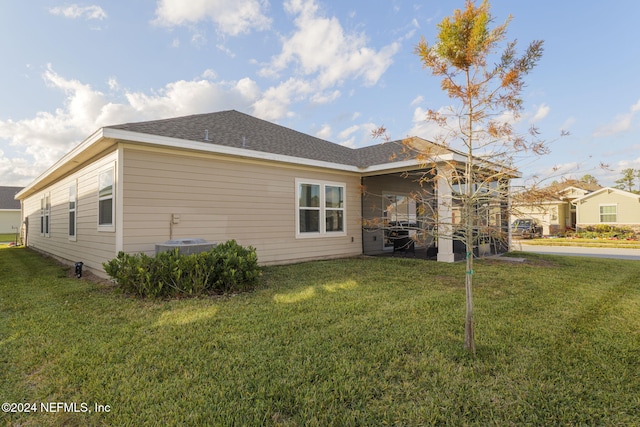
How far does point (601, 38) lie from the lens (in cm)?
868

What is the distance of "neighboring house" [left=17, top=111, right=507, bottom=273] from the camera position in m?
5.94

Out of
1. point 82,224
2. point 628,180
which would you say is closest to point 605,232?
point 628,180

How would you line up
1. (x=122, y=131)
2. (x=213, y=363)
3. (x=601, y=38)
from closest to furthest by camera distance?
(x=213, y=363), (x=122, y=131), (x=601, y=38)

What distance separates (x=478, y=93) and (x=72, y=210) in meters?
10.7

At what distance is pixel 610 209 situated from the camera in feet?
69.6

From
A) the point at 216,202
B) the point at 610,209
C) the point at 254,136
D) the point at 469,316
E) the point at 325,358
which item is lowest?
the point at 325,358

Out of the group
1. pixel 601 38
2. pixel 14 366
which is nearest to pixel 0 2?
pixel 14 366

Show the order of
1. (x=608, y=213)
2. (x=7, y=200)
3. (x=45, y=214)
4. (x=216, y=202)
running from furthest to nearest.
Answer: (x=7, y=200)
(x=608, y=213)
(x=45, y=214)
(x=216, y=202)

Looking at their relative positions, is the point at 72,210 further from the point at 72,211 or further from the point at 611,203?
the point at 611,203

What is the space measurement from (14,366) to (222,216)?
462 cm

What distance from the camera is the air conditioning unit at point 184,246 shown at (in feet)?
18.5

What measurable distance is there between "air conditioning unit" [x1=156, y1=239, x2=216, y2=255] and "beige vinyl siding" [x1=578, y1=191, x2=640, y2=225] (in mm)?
26758

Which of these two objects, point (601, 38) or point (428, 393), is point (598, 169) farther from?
point (601, 38)

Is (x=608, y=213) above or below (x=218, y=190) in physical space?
below
